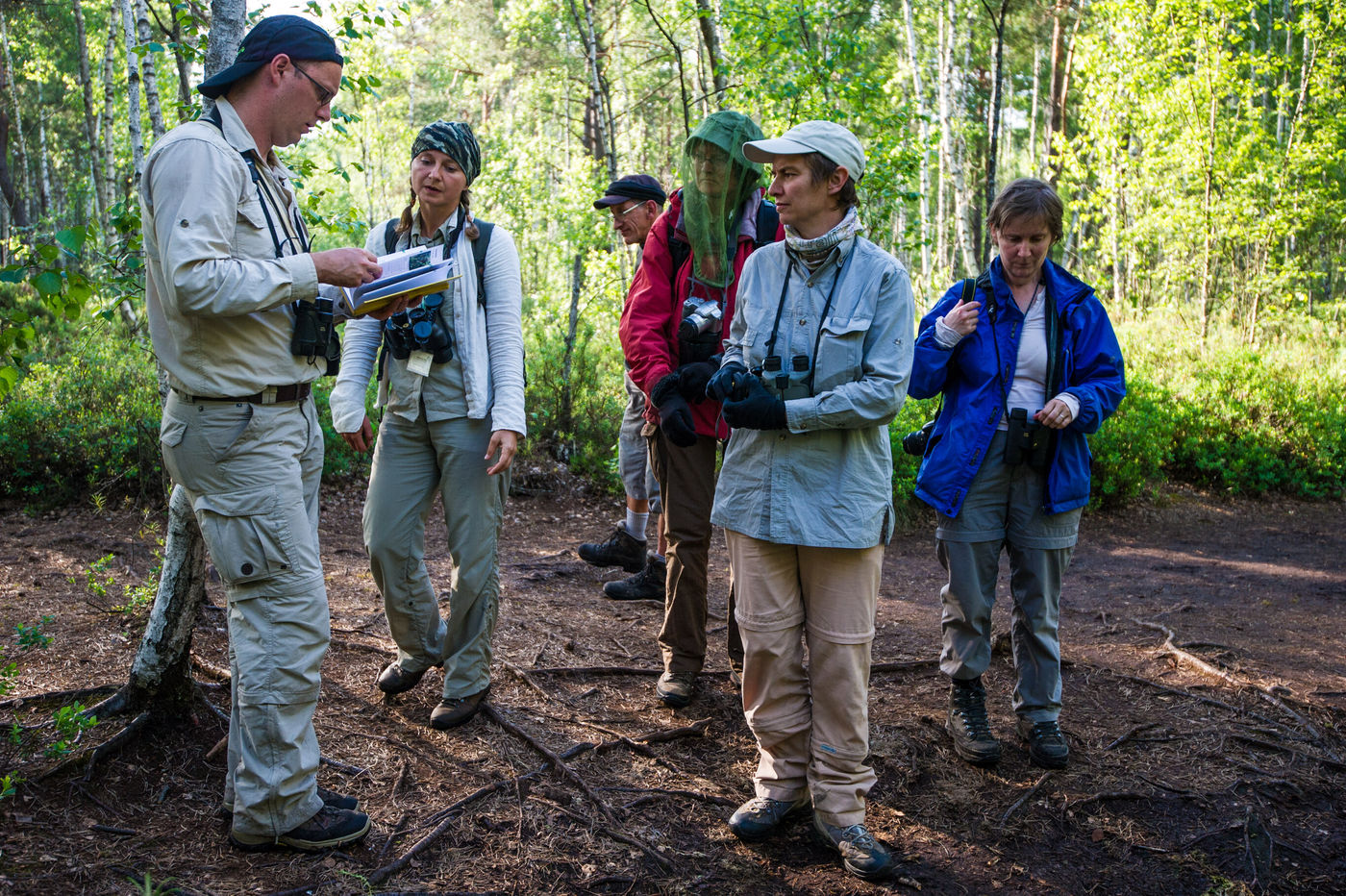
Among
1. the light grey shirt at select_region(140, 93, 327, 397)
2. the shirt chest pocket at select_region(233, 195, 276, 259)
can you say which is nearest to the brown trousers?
the light grey shirt at select_region(140, 93, 327, 397)

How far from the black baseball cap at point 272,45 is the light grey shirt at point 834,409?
155 centimetres

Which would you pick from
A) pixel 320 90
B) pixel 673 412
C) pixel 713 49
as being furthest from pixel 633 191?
pixel 713 49

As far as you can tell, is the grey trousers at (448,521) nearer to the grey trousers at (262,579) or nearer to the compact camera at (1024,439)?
the grey trousers at (262,579)

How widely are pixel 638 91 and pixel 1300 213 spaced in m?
16.1

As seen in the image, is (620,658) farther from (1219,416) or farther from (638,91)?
(638,91)

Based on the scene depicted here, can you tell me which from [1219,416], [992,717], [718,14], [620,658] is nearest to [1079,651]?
[992,717]

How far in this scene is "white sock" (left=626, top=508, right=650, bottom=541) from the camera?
653 centimetres

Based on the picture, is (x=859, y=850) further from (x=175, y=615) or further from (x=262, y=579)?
(x=175, y=615)

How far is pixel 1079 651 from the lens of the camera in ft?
17.0

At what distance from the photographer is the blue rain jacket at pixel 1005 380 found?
11.8ft

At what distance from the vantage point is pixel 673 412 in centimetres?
359

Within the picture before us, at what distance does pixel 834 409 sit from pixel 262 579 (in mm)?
1741

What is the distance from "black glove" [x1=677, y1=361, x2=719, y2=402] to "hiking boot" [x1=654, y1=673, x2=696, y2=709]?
1329mm

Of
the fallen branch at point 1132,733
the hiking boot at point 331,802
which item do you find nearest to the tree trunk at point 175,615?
the hiking boot at point 331,802
